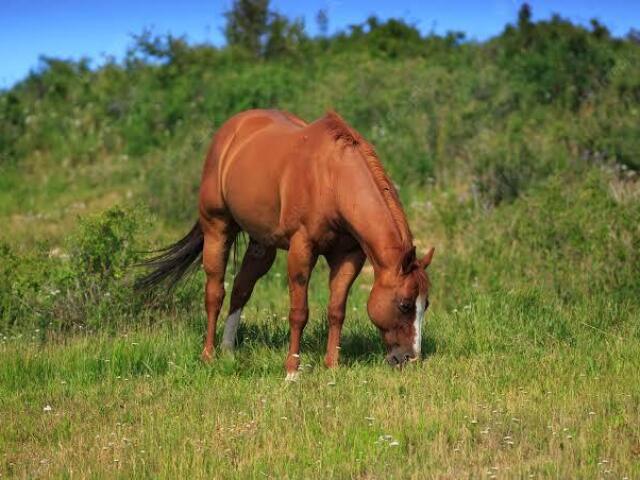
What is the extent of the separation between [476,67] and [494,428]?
15.0m

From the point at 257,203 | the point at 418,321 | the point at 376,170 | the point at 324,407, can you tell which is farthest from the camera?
the point at 257,203

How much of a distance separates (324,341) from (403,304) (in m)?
1.63

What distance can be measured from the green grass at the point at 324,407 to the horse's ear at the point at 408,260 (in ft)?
2.48

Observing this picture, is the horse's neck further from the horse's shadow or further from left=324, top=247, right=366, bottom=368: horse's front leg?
the horse's shadow

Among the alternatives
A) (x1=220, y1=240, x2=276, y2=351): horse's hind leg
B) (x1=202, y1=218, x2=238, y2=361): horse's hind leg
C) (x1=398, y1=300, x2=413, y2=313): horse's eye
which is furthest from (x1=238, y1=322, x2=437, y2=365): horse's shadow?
(x1=398, y1=300, x2=413, y2=313): horse's eye

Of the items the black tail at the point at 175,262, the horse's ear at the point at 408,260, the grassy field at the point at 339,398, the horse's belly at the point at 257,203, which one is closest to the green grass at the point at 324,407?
the grassy field at the point at 339,398

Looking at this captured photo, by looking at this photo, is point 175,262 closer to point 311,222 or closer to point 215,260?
point 215,260

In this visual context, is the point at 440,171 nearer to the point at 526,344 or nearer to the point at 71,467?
the point at 526,344

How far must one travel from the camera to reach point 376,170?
752 cm

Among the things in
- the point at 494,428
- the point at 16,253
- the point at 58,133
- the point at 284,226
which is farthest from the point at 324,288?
the point at 58,133

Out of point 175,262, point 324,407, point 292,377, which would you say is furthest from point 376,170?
point 175,262

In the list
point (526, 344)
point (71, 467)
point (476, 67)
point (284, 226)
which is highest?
point (476, 67)

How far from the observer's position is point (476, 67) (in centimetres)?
2034

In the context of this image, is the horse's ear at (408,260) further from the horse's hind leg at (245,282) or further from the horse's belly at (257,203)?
the horse's hind leg at (245,282)
